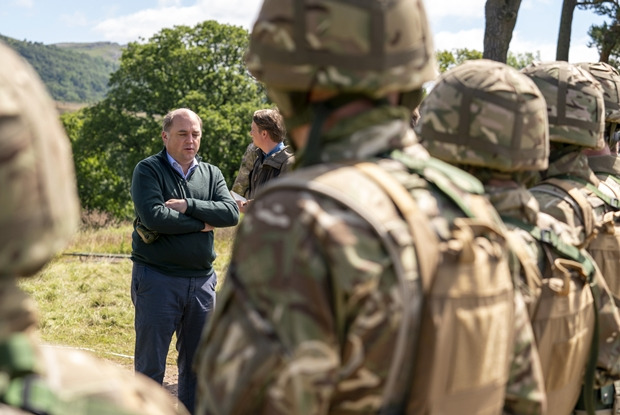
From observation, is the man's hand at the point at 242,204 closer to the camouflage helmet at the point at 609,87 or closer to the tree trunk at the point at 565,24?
the camouflage helmet at the point at 609,87

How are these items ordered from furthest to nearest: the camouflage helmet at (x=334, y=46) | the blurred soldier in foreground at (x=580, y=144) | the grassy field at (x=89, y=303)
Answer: the grassy field at (x=89, y=303), the blurred soldier in foreground at (x=580, y=144), the camouflage helmet at (x=334, y=46)

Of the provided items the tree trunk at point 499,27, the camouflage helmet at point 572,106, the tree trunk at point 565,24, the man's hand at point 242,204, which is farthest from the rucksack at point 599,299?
the tree trunk at point 565,24

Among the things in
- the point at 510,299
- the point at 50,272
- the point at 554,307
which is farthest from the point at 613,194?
the point at 50,272

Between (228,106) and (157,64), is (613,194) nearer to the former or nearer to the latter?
(228,106)

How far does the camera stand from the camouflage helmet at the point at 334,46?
2.02 m

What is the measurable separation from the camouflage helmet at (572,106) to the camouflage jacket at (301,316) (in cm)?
226

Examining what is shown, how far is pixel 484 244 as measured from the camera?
2.16 m

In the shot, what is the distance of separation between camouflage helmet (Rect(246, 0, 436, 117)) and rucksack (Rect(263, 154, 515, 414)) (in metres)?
0.21

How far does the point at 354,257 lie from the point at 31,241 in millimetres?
706

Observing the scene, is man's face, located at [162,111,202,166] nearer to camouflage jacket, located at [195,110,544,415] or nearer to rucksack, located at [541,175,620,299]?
rucksack, located at [541,175,620,299]

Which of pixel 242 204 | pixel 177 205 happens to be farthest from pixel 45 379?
pixel 242 204

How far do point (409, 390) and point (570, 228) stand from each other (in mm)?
1708

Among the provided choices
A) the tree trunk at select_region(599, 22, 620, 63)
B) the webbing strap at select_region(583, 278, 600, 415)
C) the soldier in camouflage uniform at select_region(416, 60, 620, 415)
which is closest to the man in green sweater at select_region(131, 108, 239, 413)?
the soldier in camouflage uniform at select_region(416, 60, 620, 415)

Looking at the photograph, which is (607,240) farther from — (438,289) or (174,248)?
(174,248)
